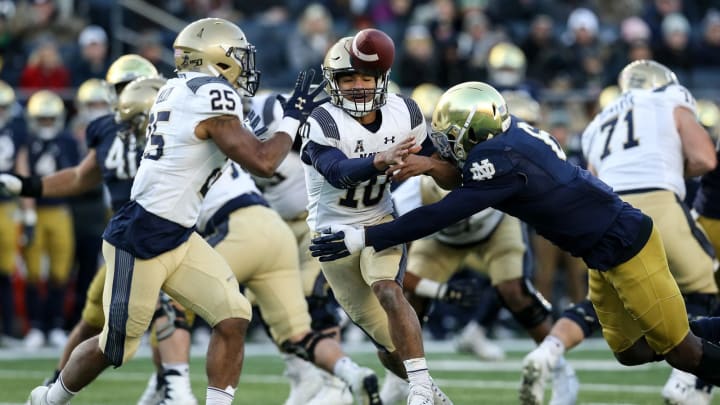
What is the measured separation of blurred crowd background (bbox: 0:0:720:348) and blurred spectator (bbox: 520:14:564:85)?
0.5 inches

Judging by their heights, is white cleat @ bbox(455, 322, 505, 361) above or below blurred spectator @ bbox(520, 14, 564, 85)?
below

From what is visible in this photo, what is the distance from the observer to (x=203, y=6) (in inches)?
580

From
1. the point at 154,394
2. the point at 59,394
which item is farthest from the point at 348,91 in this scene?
the point at 154,394

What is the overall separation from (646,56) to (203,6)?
497 cm

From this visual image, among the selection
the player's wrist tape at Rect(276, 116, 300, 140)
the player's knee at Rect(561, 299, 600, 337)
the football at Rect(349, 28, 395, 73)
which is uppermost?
the football at Rect(349, 28, 395, 73)

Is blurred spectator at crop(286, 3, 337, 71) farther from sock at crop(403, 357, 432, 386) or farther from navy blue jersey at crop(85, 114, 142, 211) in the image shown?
sock at crop(403, 357, 432, 386)

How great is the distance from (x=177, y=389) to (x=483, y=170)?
1989 mm

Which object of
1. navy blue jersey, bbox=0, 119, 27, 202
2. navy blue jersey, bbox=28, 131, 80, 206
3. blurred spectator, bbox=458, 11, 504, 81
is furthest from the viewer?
blurred spectator, bbox=458, 11, 504, 81

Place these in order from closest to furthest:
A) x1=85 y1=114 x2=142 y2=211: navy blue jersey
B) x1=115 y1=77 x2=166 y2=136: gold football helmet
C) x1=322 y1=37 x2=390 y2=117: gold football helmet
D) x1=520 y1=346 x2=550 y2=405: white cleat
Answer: x1=322 y1=37 x2=390 y2=117: gold football helmet → x1=520 y1=346 x2=550 y2=405: white cleat → x1=115 y1=77 x2=166 y2=136: gold football helmet → x1=85 y1=114 x2=142 y2=211: navy blue jersey

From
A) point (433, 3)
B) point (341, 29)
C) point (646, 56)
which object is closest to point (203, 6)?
point (341, 29)

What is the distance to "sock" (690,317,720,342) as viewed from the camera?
5836 millimetres

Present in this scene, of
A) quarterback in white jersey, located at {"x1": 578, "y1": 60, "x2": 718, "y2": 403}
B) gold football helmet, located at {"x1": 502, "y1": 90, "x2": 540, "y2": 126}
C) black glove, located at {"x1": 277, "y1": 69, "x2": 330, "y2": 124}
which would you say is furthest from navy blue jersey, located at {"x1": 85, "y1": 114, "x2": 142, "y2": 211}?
gold football helmet, located at {"x1": 502, "y1": 90, "x2": 540, "y2": 126}

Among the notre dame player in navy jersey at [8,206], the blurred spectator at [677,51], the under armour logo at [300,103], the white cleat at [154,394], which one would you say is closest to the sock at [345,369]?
the white cleat at [154,394]

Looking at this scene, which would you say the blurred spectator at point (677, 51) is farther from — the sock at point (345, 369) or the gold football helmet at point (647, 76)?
the sock at point (345, 369)
